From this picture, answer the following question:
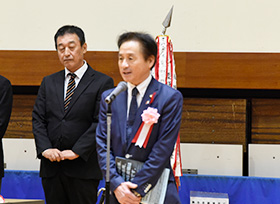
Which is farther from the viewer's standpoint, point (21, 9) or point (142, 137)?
point (21, 9)

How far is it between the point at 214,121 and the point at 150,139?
2.17 meters

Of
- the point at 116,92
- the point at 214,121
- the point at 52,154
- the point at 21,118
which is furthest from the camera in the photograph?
the point at 21,118

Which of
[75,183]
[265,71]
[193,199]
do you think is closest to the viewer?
[75,183]

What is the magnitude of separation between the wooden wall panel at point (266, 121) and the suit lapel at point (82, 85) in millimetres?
2080

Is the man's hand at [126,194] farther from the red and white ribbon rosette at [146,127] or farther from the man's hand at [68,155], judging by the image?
the man's hand at [68,155]

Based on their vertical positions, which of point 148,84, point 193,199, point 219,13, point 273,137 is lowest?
point 193,199

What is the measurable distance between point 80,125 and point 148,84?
2.50 feet

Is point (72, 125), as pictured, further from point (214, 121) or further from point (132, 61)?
point (214, 121)

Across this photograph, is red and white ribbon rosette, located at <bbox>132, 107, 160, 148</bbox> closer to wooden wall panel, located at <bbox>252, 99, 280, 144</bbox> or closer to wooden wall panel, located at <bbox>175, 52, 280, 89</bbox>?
wooden wall panel, located at <bbox>175, 52, 280, 89</bbox>

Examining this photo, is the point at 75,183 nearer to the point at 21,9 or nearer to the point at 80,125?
the point at 80,125

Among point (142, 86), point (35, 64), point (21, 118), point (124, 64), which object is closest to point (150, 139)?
point (142, 86)

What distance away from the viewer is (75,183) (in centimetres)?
271

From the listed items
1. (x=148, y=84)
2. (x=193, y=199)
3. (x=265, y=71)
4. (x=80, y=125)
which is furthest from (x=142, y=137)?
(x=265, y=71)

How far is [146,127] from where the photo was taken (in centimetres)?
209
